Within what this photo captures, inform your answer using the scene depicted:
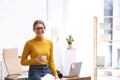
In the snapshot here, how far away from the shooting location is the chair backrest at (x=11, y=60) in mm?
4363

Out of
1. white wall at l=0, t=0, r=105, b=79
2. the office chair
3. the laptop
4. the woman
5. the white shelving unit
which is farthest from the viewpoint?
white wall at l=0, t=0, r=105, b=79

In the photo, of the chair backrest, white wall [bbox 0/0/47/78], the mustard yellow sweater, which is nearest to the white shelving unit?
white wall [bbox 0/0/47/78]

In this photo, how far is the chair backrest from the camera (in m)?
4.36

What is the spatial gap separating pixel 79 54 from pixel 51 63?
320 centimetres

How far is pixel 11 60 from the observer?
4.46 metres

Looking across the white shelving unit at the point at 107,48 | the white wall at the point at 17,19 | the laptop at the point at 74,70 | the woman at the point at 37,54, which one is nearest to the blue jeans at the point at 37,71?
the woman at the point at 37,54

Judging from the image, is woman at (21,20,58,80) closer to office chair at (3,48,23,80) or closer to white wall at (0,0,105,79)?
office chair at (3,48,23,80)

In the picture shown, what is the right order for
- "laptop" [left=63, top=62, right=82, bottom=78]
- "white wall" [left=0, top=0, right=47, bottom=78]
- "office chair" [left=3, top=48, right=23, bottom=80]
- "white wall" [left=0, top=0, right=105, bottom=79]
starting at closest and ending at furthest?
"laptop" [left=63, top=62, right=82, bottom=78] < "office chair" [left=3, top=48, right=23, bottom=80] < "white wall" [left=0, top=0, right=47, bottom=78] < "white wall" [left=0, top=0, right=105, bottom=79]

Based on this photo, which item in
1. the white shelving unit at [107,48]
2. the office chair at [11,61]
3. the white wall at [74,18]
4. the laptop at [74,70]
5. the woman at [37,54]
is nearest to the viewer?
the woman at [37,54]

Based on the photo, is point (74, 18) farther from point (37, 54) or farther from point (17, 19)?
point (37, 54)

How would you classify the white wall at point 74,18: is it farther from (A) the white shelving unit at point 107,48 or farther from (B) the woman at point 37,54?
(B) the woman at point 37,54

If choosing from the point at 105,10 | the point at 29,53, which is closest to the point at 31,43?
the point at 29,53

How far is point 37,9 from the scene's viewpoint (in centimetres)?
575

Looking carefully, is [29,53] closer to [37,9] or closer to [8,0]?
[8,0]
